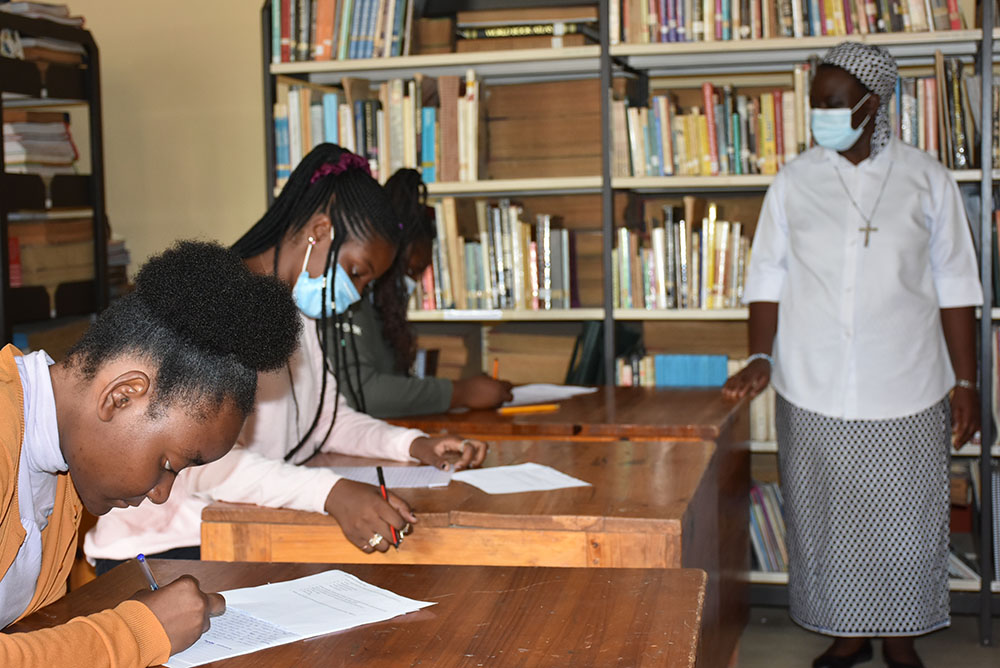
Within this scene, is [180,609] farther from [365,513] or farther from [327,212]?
[327,212]

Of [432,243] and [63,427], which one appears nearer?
[63,427]

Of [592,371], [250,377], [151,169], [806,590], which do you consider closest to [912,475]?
[806,590]

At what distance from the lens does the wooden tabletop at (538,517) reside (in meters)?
1.61

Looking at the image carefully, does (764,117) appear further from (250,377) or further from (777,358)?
(250,377)

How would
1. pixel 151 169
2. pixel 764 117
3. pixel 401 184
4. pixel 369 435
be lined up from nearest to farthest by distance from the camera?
pixel 369 435 < pixel 401 184 < pixel 764 117 < pixel 151 169

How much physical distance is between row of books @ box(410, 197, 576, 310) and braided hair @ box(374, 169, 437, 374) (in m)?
0.32

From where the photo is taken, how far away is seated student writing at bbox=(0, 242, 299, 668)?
1116 millimetres

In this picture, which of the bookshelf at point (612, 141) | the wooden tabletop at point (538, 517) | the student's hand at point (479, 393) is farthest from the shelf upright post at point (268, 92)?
the wooden tabletop at point (538, 517)

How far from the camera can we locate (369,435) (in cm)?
222

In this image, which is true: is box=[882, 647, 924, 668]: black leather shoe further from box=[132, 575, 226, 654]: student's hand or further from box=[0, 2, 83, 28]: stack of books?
box=[0, 2, 83, 28]: stack of books

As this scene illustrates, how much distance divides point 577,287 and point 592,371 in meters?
0.27

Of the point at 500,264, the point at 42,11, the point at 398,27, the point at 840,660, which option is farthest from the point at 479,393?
the point at 42,11

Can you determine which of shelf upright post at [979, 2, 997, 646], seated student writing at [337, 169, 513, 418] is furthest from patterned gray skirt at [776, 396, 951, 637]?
seated student writing at [337, 169, 513, 418]

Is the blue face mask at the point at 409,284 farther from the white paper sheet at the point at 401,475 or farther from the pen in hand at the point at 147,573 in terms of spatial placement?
the pen in hand at the point at 147,573
